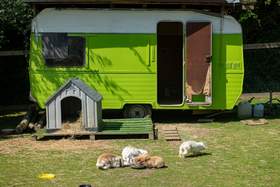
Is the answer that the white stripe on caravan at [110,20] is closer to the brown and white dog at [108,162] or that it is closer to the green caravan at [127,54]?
the green caravan at [127,54]

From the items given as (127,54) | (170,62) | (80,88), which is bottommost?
(80,88)

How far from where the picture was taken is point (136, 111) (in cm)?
1365

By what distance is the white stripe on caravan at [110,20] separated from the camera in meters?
13.4

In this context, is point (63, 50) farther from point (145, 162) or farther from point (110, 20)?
point (145, 162)

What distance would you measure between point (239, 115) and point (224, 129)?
164 centimetres

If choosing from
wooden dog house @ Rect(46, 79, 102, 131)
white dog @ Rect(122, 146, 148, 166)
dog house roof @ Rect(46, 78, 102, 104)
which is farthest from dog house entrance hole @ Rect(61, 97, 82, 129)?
white dog @ Rect(122, 146, 148, 166)

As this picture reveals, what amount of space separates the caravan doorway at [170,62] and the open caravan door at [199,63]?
4.50 feet

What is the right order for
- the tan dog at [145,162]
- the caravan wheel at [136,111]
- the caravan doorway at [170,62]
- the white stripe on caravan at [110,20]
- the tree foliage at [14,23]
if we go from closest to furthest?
the tan dog at [145,162], the white stripe on caravan at [110,20], the caravan wheel at [136,111], the tree foliage at [14,23], the caravan doorway at [170,62]

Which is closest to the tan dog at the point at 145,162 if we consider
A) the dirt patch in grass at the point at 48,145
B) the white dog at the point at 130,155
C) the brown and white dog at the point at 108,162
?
the white dog at the point at 130,155

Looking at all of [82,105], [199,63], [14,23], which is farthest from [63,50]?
[199,63]

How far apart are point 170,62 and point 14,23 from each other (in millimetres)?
4134

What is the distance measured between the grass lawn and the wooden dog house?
463mm

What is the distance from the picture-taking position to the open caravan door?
1341cm

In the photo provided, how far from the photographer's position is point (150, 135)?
11.8 m
